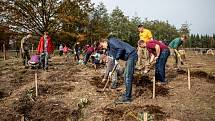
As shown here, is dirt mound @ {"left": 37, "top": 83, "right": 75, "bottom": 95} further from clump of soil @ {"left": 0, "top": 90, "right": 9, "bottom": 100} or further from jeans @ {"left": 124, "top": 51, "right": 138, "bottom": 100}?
jeans @ {"left": 124, "top": 51, "right": 138, "bottom": 100}

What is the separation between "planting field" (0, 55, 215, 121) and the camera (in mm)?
8555

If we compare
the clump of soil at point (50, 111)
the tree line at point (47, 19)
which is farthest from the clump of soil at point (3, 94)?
the tree line at point (47, 19)

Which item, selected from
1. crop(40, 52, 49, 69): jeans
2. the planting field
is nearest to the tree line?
crop(40, 52, 49, 69): jeans

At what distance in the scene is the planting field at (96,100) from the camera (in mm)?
8555

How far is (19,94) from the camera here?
1094 cm

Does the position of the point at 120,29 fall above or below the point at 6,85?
above

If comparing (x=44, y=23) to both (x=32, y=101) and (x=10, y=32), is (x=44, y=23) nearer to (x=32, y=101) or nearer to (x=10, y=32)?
(x=10, y=32)

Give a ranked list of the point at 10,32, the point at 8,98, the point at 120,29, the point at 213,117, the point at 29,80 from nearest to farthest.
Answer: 1. the point at 213,117
2. the point at 8,98
3. the point at 29,80
4. the point at 10,32
5. the point at 120,29

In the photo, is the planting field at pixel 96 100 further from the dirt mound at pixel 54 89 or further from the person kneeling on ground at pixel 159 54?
the person kneeling on ground at pixel 159 54

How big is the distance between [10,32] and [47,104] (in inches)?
681

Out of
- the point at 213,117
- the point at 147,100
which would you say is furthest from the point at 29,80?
the point at 213,117

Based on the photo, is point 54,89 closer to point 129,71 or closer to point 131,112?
point 129,71

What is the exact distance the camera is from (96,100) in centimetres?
1007

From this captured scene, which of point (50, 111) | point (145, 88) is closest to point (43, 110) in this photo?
point (50, 111)
